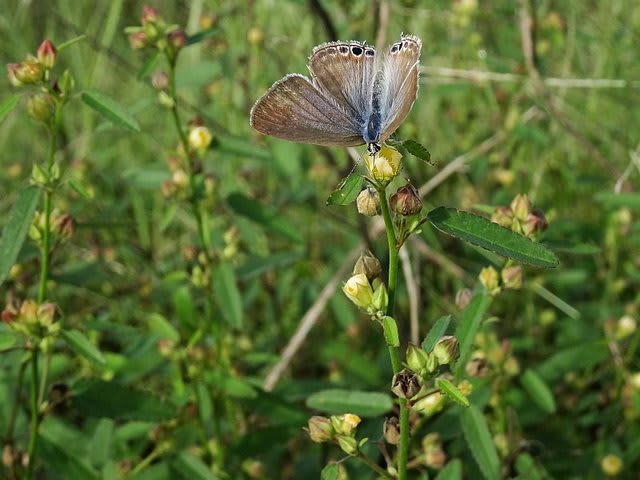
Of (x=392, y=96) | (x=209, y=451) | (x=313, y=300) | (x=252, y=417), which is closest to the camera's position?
(x=392, y=96)

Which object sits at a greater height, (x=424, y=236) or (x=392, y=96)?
(x=392, y=96)

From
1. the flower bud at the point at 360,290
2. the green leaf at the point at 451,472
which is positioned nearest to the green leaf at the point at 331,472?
the flower bud at the point at 360,290

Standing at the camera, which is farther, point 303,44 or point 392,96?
point 303,44

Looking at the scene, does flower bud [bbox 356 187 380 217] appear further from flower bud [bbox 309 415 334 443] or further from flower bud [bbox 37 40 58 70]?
flower bud [bbox 37 40 58 70]

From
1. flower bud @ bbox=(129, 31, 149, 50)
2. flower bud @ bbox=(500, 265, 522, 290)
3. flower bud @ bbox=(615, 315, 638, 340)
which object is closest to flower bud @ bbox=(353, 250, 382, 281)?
flower bud @ bbox=(500, 265, 522, 290)

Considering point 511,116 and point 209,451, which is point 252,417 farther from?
point 511,116

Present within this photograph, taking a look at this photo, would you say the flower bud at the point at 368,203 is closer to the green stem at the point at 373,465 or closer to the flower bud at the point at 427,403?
the flower bud at the point at 427,403

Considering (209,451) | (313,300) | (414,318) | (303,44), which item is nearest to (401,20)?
(303,44)
